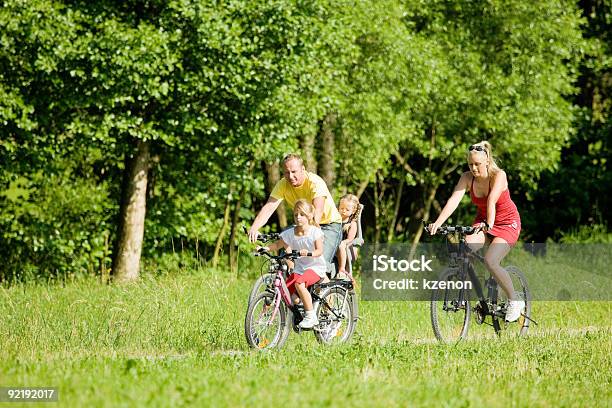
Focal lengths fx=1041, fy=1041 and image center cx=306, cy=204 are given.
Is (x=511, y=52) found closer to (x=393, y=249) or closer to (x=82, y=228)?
(x=393, y=249)

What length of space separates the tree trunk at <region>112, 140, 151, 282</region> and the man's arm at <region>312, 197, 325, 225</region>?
30.8ft

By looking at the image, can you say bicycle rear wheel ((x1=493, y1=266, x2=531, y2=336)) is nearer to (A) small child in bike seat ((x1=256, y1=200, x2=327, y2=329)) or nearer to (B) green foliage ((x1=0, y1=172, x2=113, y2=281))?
(A) small child in bike seat ((x1=256, y1=200, x2=327, y2=329))

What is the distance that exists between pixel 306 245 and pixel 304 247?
0.10 ft

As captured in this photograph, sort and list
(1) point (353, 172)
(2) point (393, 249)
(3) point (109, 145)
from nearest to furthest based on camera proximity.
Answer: (3) point (109, 145), (1) point (353, 172), (2) point (393, 249)

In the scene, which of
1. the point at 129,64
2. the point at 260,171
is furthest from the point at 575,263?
the point at 129,64

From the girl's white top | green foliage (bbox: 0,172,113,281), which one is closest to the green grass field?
the girl's white top

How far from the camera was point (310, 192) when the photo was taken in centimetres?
1019

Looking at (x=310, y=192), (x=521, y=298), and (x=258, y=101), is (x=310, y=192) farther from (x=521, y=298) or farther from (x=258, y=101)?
(x=258, y=101)

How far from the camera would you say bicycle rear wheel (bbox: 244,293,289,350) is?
30.9ft

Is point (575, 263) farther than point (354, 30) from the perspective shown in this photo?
Yes

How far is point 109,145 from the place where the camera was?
60.7ft

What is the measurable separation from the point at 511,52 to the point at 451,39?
1.41 meters

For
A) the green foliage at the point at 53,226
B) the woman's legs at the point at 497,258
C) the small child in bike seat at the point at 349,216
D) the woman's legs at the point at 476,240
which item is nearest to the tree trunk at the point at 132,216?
the green foliage at the point at 53,226

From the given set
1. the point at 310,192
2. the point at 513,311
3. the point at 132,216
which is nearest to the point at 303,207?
the point at 310,192
